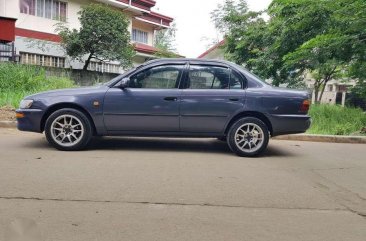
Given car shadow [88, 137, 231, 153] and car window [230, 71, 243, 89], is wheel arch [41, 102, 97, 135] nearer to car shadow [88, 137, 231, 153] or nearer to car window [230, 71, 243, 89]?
car shadow [88, 137, 231, 153]

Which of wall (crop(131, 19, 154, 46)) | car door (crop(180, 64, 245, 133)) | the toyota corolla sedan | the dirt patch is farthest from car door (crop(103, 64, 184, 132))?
wall (crop(131, 19, 154, 46))

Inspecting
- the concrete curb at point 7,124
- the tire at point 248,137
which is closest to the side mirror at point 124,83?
the tire at point 248,137

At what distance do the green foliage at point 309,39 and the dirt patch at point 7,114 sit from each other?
7.54m

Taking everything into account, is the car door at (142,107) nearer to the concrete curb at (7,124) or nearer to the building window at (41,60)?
the concrete curb at (7,124)

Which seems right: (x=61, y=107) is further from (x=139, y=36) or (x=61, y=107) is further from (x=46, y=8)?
(x=139, y=36)

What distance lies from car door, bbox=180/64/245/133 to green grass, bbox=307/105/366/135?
12.5 ft

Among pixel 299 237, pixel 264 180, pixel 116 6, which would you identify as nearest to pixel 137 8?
pixel 116 6

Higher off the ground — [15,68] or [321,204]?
[15,68]

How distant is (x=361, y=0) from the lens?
1077 centimetres

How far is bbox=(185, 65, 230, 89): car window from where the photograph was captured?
7.20m

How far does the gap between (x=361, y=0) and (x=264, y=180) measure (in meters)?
7.45

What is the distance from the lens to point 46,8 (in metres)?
21.8

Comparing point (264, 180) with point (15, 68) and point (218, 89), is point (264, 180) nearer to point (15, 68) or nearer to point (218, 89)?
point (218, 89)

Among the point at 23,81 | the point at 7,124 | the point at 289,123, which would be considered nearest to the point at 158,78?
the point at 289,123
